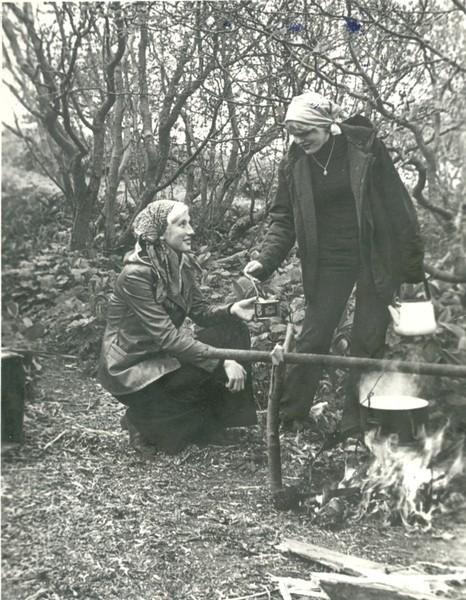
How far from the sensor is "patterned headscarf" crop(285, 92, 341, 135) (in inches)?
113

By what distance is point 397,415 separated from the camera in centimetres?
292

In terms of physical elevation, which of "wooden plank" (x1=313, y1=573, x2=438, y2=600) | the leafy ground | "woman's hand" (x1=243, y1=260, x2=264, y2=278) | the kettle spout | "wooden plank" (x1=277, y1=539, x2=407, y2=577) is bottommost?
"wooden plank" (x1=313, y1=573, x2=438, y2=600)

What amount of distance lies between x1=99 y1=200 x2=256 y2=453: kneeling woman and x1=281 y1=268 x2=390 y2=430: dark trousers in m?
0.24

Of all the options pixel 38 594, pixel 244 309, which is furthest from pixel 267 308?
pixel 38 594

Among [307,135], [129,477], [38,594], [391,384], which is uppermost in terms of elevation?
[307,135]

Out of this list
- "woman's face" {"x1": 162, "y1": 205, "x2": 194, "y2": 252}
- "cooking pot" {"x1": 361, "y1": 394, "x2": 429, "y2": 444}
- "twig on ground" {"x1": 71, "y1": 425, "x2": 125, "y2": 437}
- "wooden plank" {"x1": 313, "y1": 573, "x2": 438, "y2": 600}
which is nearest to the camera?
"wooden plank" {"x1": 313, "y1": 573, "x2": 438, "y2": 600}

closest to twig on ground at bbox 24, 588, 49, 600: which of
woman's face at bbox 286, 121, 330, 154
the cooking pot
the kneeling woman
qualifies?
the kneeling woman

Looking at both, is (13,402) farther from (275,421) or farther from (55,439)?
(275,421)

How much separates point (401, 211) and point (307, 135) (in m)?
0.48

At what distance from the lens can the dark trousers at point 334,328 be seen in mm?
2939

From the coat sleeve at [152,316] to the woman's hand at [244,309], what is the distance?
0.20 meters

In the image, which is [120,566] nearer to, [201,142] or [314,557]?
[314,557]

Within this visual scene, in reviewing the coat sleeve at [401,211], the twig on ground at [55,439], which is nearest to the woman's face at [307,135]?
the coat sleeve at [401,211]

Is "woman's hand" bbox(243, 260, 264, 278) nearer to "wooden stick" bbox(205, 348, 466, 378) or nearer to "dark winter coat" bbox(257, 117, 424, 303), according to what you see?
"dark winter coat" bbox(257, 117, 424, 303)
